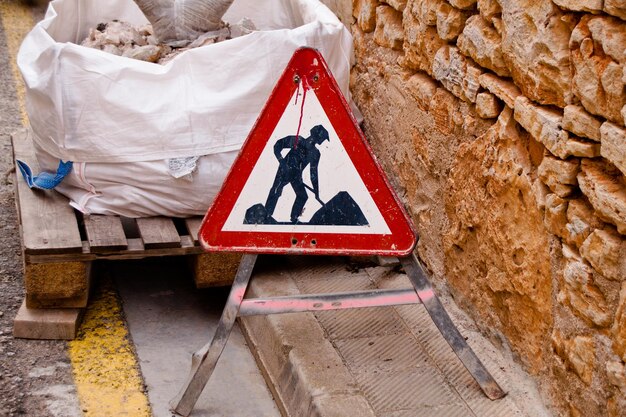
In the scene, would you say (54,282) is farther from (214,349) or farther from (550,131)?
(550,131)

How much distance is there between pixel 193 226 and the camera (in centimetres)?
333

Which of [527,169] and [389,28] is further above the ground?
[527,169]

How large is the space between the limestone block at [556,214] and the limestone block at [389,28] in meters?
1.24

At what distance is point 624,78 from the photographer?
1.96 meters

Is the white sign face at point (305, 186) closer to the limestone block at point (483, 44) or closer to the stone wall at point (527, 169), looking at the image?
the stone wall at point (527, 169)

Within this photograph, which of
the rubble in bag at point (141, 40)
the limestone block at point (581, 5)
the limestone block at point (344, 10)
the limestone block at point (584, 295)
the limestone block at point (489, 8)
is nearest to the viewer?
the limestone block at point (581, 5)

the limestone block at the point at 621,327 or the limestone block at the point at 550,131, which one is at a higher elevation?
the limestone block at the point at 550,131

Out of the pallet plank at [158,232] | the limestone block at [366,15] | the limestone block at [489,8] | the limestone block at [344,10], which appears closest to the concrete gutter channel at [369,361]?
the pallet plank at [158,232]

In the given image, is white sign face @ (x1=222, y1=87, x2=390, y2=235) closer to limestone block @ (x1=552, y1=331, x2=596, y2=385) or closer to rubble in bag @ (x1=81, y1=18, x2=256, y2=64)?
limestone block @ (x1=552, y1=331, x2=596, y2=385)

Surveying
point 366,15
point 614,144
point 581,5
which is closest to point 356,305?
point 614,144

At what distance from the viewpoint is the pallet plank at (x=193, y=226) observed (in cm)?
322

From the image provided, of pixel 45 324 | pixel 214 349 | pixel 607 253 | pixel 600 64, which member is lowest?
pixel 45 324

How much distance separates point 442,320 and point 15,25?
530 centimetres

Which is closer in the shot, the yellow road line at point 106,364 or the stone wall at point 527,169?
the stone wall at point 527,169
